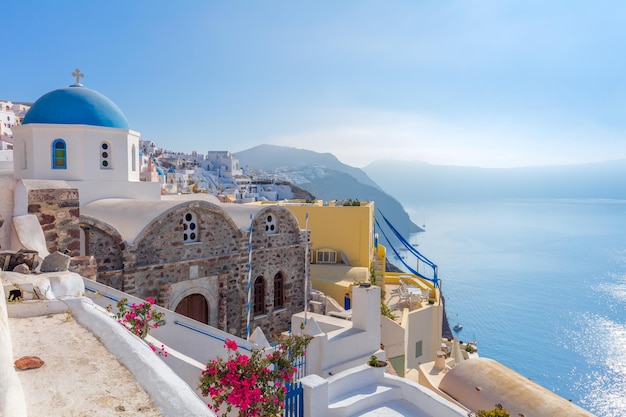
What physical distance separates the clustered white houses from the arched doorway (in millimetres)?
31

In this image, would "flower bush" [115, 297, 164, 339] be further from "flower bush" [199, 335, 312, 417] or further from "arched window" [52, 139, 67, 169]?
"arched window" [52, 139, 67, 169]

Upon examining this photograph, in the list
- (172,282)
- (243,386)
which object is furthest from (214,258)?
(243,386)

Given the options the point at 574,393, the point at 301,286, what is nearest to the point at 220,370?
the point at 301,286

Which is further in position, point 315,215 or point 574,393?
point 574,393

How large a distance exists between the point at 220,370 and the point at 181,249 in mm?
6112

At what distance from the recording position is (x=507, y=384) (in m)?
8.27

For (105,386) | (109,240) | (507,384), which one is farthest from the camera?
(109,240)

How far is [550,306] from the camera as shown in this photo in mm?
43250

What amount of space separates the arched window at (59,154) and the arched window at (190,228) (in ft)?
12.7

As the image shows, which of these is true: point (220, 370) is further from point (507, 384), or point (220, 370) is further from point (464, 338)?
point (464, 338)

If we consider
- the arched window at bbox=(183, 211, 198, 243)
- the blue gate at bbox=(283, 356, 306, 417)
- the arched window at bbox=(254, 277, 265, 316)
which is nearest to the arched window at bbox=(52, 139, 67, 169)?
the arched window at bbox=(183, 211, 198, 243)

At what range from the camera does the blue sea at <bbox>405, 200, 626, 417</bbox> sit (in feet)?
89.2

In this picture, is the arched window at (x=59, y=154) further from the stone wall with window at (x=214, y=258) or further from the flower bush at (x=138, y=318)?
the flower bush at (x=138, y=318)

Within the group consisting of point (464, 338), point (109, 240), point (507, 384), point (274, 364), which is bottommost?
point (464, 338)
